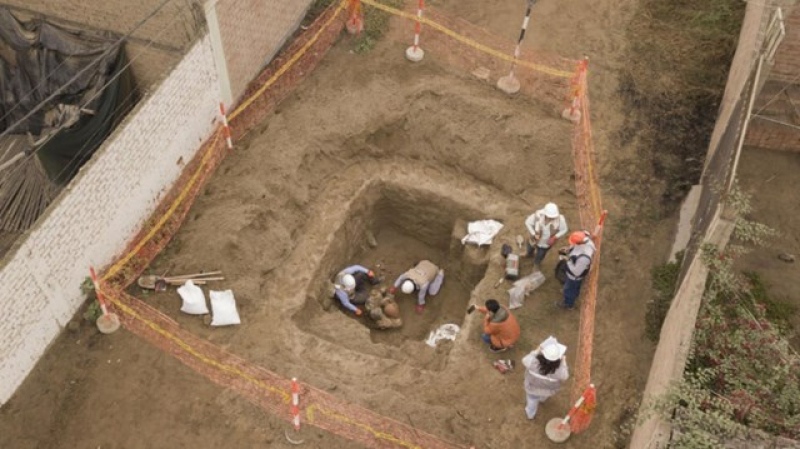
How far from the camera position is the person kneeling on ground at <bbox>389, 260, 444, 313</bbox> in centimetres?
1167

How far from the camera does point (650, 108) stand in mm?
12578

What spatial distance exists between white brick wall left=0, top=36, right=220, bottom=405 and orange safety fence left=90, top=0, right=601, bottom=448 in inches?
12.3

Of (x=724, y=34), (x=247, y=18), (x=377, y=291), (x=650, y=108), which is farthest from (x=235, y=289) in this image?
(x=724, y=34)

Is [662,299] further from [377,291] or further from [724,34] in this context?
[724,34]

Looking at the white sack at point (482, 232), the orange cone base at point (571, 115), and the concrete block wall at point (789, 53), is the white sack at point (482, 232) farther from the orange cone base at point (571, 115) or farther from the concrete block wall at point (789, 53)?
the concrete block wall at point (789, 53)

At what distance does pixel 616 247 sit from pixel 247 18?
7113mm

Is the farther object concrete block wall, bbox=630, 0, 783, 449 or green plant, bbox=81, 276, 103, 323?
green plant, bbox=81, 276, 103, 323

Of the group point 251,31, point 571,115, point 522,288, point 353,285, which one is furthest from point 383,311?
point 251,31

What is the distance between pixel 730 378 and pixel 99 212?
821 centimetres

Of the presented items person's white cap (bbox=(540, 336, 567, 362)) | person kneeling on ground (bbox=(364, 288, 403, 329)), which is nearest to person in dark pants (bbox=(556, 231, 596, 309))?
person's white cap (bbox=(540, 336, 567, 362))

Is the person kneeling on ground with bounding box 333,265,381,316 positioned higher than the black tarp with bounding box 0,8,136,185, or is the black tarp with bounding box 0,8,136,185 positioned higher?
the black tarp with bounding box 0,8,136,185

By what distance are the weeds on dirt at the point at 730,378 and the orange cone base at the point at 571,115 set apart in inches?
156

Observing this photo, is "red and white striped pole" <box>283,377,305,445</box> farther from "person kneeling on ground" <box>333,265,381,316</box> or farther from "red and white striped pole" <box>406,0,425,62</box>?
"red and white striped pole" <box>406,0,425,62</box>

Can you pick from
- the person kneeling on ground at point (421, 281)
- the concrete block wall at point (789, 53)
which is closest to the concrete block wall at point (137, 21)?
the person kneeling on ground at point (421, 281)
